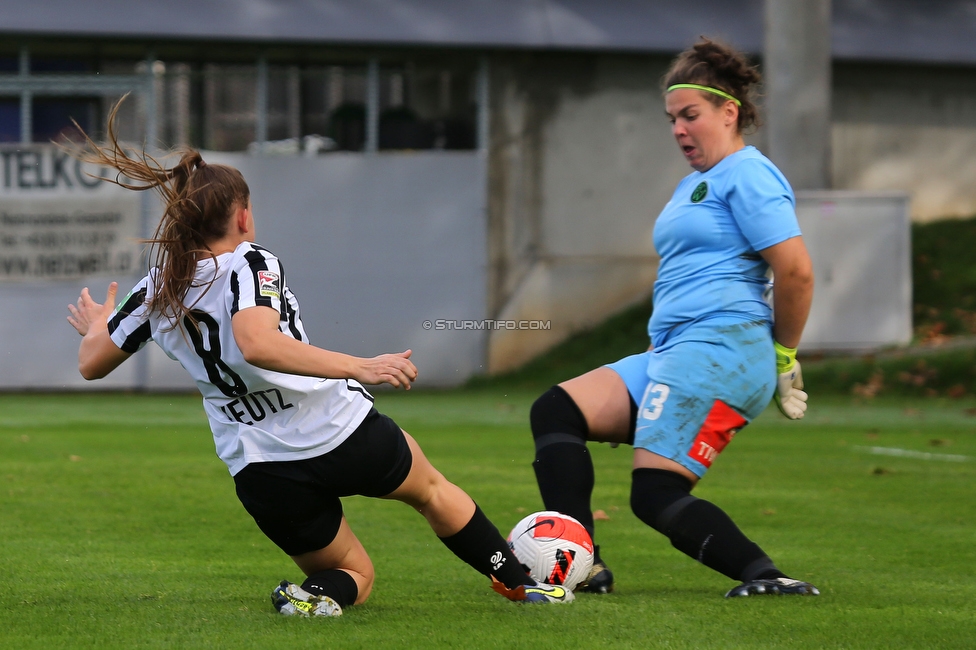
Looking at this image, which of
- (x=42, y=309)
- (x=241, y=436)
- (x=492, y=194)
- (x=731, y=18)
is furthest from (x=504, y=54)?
(x=241, y=436)

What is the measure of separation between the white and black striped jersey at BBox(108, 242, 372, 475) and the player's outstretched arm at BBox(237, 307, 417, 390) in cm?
13

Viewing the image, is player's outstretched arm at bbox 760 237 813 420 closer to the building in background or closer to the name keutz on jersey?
the name keutz on jersey

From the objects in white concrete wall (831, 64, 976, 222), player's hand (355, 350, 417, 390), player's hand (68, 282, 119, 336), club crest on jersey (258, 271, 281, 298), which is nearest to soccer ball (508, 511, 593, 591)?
player's hand (355, 350, 417, 390)

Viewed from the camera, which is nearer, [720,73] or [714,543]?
[714,543]

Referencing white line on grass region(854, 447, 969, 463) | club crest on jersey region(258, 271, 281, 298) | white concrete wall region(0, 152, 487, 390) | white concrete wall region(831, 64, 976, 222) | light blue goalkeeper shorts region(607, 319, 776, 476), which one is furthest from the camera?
white concrete wall region(831, 64, 976, 222)

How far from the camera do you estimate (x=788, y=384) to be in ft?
14.4

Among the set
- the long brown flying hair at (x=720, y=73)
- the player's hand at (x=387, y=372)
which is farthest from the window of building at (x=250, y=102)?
the player's hand at (x=387, y=372)

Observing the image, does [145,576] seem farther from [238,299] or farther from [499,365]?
[499,365]

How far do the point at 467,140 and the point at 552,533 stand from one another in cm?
1325

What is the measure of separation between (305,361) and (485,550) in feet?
3.03

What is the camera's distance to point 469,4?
660 inches

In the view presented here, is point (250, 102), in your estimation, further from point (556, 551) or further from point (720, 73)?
point (556, 551)

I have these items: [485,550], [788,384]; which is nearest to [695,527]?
[788,384]

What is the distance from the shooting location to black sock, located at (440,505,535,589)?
13.1ft
